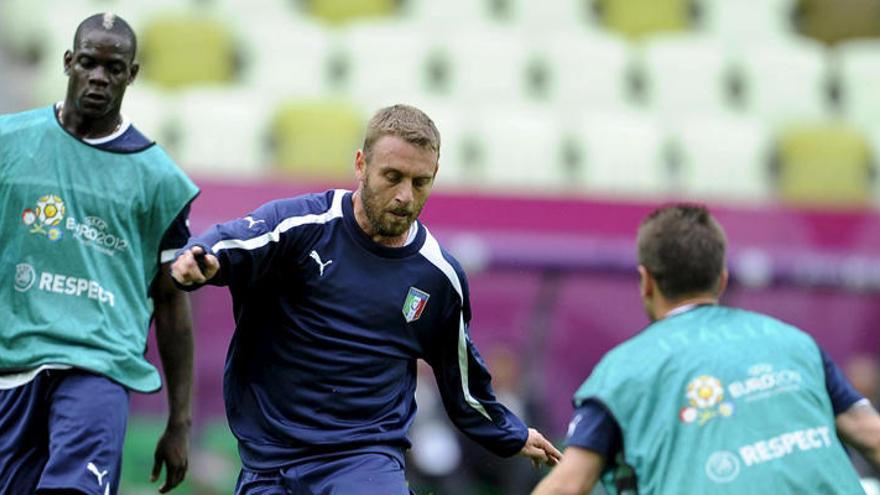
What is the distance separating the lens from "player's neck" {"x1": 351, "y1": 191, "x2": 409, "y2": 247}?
5707 mm

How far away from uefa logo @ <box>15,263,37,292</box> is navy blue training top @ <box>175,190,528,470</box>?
747mm

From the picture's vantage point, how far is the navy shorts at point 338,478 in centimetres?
551

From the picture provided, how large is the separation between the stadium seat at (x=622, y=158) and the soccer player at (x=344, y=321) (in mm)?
6497

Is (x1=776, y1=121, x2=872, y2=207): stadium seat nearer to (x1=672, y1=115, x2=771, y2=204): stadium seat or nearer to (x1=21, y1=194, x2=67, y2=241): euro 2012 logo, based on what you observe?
(x1=672, y1=115, x2=771, y2=204): stadium seat

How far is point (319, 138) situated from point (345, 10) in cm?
232

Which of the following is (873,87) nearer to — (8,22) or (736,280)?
(736,280)

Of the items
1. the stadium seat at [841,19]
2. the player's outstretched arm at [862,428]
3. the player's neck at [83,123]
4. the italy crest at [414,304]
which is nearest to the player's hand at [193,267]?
the italy crest at [414,304]

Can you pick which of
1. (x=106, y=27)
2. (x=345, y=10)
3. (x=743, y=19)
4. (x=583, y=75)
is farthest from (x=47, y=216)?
(x=743, y=19)

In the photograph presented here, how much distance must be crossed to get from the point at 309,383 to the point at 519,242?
225 inches

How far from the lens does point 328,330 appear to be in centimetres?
565

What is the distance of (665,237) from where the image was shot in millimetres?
5031

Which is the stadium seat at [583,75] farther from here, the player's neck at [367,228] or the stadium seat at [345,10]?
the player's neck at [367,228]

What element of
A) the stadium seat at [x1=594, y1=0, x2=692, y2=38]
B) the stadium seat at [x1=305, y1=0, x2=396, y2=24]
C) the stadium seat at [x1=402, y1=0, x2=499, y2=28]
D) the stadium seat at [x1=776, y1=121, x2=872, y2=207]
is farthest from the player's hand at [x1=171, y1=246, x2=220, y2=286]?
the stadium seat at [x1=594, y1=0, x2=692, y2=38]

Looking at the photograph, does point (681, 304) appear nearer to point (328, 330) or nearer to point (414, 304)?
point (414, 304)
